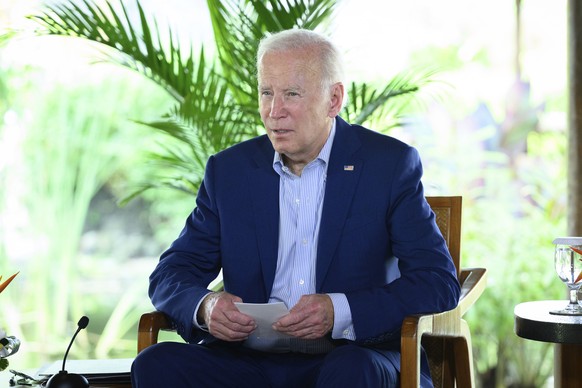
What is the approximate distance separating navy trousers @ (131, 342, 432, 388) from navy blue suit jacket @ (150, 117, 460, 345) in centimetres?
10


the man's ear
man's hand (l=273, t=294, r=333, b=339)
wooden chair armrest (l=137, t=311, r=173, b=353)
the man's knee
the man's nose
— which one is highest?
the man's ear

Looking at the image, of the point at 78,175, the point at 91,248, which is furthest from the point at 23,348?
the point at 78,175

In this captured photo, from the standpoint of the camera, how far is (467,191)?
4.86 m

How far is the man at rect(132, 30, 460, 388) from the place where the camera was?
226 centimetres

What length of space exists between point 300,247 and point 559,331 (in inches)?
29.7

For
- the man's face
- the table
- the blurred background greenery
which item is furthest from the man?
the blurred background greenery

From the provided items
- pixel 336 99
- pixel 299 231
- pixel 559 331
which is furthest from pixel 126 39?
pixel 559 331

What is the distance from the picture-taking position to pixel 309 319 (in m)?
2.17

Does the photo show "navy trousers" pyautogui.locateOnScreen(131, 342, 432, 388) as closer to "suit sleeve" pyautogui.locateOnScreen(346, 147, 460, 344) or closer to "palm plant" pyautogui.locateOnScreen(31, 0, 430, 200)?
"suit sleeve" pyautogui.locateOnScreen(346, 147, 460, 344)

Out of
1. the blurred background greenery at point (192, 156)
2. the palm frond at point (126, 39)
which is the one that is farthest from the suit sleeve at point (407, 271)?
the blurred background greenery at point (192, 156)

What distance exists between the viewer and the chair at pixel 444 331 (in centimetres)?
212

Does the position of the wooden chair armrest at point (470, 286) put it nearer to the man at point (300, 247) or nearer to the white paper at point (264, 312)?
the man at point (300, 247)

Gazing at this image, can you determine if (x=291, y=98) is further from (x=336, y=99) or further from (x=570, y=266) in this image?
(x=570, y=266)

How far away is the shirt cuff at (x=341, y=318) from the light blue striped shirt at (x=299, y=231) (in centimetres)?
14
